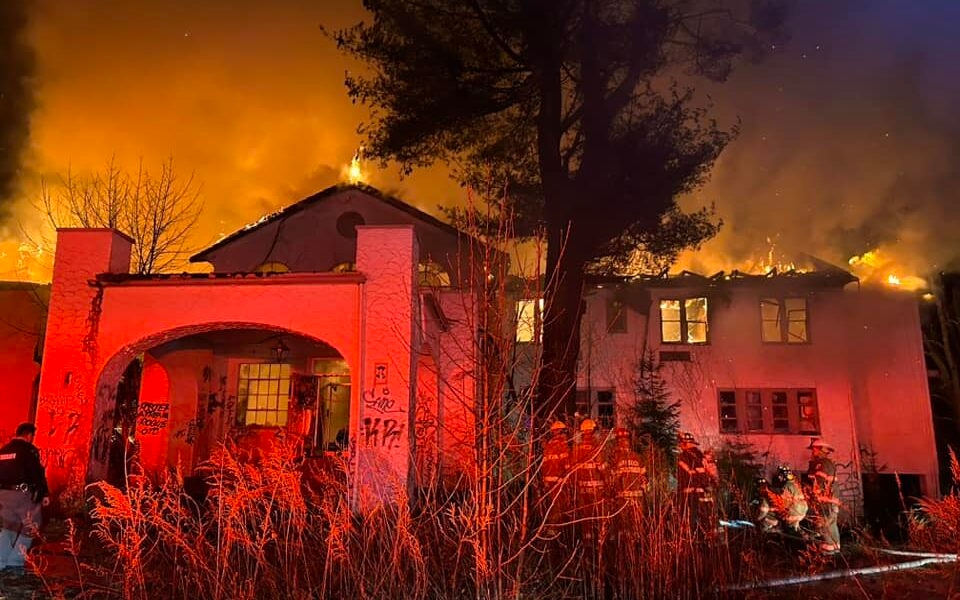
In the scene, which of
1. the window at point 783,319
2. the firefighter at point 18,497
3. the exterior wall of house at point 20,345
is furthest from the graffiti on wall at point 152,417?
the window at point 783,319

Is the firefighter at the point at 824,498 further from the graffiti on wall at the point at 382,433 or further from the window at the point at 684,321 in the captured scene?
the window at the point at 684,321

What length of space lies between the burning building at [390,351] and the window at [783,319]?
2.4 inches

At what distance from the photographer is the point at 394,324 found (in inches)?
366

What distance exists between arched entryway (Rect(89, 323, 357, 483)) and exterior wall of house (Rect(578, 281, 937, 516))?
8.23 m

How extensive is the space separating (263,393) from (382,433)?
6.55 m

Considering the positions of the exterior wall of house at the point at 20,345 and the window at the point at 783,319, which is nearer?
the exterior wall of house at the point at 20,345

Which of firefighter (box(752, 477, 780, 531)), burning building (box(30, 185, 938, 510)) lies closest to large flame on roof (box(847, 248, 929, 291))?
burning building (box(30, 185, 938, 510))

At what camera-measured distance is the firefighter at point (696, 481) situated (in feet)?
24.2

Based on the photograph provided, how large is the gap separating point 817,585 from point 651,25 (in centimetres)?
1031

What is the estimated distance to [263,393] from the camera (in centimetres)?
1476

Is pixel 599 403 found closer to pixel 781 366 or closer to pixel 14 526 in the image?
pixel 781 366

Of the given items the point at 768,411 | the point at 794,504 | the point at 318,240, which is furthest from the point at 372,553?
the point at 768,411

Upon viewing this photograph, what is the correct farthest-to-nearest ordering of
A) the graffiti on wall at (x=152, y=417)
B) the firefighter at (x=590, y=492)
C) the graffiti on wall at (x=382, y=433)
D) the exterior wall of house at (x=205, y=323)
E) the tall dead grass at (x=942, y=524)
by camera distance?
the graffiti on wall at (x=152, y=417), the exterior wall of house at (x=205, y=323), the graffiti on wall at (x=382, y=433), the tall dead grass at (x=942, y=524), the firefighter at (x=590, y=492)

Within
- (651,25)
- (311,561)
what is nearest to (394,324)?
(311,561)
